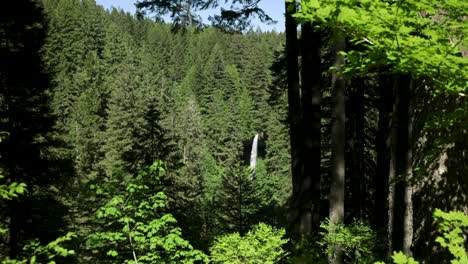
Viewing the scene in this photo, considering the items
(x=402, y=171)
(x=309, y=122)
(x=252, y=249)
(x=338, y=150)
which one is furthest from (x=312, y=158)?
(x=402, y=171)

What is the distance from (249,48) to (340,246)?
114809mm

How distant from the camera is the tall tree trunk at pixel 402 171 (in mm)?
5898

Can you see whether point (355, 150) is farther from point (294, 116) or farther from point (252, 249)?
point (252, 249)

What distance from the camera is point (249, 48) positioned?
11962cm

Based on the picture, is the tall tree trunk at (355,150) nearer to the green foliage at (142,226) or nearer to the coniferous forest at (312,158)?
the coniferous forest at (312,158)

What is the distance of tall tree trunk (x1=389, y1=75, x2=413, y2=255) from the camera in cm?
590

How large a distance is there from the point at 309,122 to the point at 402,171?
10.0 feet

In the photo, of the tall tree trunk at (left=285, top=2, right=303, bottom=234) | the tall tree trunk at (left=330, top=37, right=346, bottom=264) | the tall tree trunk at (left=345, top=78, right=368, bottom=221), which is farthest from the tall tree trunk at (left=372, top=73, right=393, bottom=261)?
the tall tree trunk at (left=330, top=37, right=346, bottom=264)

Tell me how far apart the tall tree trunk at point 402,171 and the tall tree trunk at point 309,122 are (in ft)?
7.43

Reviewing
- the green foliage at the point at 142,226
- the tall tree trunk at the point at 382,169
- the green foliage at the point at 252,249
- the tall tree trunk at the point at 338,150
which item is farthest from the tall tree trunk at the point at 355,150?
the green foliage at the point at 142,226

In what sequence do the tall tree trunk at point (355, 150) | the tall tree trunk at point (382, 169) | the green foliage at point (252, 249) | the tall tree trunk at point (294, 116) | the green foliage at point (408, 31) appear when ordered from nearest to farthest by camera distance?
the green foliage at point (408, 31)
the green foliage at point (252, 249)
the tall tree trunk at point (294, 116)
the tall tree trunk at point (382, 169)
the tall tree trunk at point (355, 150)

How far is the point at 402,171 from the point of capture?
6.64 metres

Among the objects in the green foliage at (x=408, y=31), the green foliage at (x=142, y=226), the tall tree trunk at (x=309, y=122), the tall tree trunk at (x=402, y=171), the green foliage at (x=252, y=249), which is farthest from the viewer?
the tall tree trunk at (x=309, y=122)

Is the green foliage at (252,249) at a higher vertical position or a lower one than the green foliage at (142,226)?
lower
